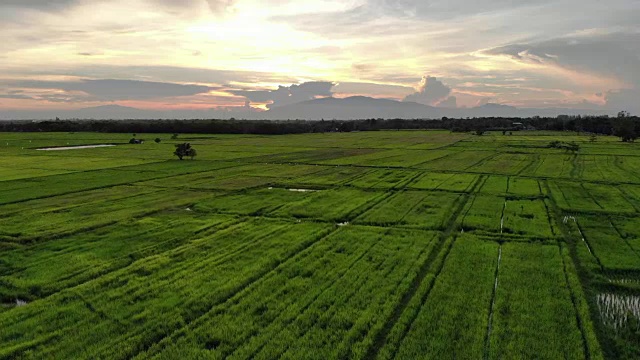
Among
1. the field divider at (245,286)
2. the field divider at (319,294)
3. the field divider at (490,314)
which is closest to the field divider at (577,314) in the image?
the field divider at (490,314)

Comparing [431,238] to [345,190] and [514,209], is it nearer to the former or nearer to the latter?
[514,209]

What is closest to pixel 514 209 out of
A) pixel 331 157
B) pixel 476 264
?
pixel 476 264

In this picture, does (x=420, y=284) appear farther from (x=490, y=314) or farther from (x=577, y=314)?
(x=577, y=314)

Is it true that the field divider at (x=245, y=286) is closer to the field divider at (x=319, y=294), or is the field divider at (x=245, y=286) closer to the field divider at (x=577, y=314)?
the field divider at (x=319, y=294)

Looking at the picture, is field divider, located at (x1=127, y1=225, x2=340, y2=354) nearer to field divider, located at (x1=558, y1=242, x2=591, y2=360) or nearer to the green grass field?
the green grass field

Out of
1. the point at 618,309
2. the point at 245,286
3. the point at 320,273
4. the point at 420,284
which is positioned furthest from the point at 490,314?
the point at 245,286

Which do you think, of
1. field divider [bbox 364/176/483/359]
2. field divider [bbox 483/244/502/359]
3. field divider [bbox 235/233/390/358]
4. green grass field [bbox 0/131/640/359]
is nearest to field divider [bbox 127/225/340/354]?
green grass field [bbox 0/131/640/359]
